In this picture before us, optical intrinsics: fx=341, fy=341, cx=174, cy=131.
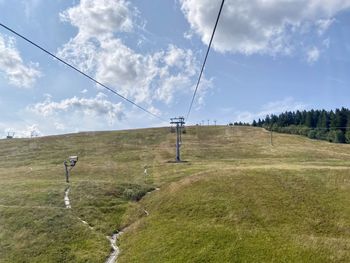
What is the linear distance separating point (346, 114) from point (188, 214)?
468ft

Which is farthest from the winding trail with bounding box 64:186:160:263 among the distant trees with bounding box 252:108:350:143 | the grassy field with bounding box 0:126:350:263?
the distant trees with bounding box 252:108:350:143

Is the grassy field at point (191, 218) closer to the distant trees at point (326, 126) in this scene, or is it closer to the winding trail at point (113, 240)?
the winding trail at point (113, 240)

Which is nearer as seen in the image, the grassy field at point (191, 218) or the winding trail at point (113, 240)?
the grassy field at point (191, 218)

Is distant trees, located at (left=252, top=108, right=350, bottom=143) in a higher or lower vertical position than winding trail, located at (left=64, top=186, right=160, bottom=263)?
higher

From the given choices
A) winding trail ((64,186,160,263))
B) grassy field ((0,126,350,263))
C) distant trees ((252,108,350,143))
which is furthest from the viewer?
distant trees ((252,108,350,143))

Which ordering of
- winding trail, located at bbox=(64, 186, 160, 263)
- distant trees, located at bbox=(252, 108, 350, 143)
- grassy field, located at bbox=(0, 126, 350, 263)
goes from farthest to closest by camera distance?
distant trees, located at bbox=(252, 108, 350, 143)
winding trail, located at bbox=(64, 186, 160, 263)
grassy field, located at bbox=(0, 126, 350, 263)

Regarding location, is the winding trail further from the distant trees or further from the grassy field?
the distant trees

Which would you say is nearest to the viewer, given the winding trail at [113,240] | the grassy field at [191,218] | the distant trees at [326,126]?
the grassy field at [191,218]

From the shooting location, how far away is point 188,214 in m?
37.9

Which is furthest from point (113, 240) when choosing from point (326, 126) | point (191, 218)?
point (326, 126)

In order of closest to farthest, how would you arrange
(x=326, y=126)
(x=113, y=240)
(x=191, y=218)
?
1. (x=113, y=240)
2. (x=191, y=218)
3. (x=326, y=126)

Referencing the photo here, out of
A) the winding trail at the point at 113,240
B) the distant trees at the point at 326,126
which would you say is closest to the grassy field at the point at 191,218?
the winding trail at the point at 113,240

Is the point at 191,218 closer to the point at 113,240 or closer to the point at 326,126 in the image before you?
the point at 113,240

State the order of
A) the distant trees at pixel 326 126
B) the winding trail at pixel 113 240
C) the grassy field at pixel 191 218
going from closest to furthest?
the grassy field at pixel 191 218 < the winding trail at pixel 113 240 < the distant trees at pixel 326 126
